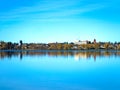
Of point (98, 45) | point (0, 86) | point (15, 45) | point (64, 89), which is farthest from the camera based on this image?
point (15, 45)

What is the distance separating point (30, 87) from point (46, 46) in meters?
152

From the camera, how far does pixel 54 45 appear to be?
6122 inches

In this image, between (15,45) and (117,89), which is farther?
(15,45)

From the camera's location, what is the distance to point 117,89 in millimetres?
12438

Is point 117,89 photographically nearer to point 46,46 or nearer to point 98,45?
point 98,45

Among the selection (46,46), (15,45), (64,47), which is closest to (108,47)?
(64,47)

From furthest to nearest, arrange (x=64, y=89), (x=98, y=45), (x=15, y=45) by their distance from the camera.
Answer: (x=15, y=45)
(x=98, y=45)
(x=64, y=89)

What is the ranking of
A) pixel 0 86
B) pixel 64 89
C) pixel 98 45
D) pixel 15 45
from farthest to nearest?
pixel 15 45
pixel 98 45
pixel 0 86
pixel 64 89

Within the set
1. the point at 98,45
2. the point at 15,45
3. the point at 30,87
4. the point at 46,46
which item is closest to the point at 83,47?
the point at 98,45

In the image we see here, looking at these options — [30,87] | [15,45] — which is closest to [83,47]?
[15,45]

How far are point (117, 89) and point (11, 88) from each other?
522 centimetres

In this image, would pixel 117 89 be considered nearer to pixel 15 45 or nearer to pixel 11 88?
pixel 11 88

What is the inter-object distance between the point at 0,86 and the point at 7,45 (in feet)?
447

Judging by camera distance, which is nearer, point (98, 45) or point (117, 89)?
point (117, 89)
